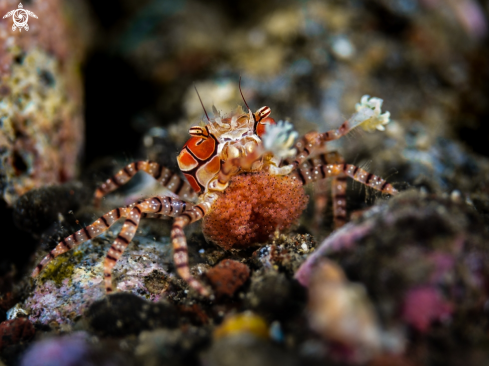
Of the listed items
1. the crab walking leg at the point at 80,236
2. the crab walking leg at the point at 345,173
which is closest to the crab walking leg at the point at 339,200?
the crab walking leg at the point at 345,173

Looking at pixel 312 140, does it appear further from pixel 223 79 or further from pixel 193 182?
pixel 223 79

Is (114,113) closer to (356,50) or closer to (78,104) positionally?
(78,104)

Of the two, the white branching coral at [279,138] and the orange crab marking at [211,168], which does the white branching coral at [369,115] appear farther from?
the orange crab marking at [211,168]

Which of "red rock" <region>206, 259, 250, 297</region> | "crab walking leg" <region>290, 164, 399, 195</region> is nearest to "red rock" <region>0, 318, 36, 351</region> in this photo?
"red rock" <region>206, 259, 250, 297</region>

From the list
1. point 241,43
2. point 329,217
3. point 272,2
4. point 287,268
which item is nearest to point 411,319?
point 287,268

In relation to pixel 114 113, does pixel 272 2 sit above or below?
above

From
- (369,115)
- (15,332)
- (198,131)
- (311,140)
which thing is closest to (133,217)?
(198,131)

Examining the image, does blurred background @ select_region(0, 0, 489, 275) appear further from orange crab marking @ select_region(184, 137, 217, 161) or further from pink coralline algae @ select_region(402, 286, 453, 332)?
pink coralline algae @ select_region(402, 286, 453, 332)
